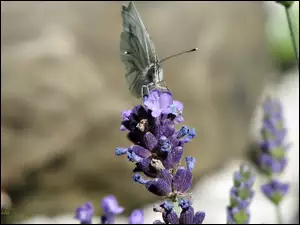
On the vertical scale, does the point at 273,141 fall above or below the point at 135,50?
above

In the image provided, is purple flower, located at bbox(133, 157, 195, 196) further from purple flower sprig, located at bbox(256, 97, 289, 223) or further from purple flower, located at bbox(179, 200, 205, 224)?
purple flower sprig, located at bbox(256, 97, 289, 223)

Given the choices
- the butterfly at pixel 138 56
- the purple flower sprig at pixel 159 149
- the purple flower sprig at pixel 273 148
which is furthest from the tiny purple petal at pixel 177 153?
the purple flower sprig at pixel 273 148

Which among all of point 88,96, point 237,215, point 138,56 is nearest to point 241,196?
point 237,215

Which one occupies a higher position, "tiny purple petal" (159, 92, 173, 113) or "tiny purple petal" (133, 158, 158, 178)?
"tiny purple petal" (159, 92, 173, 113)

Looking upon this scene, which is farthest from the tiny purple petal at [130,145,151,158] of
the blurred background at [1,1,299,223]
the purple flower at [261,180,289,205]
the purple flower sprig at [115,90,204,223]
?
the blurred background at [1,1,299,223]

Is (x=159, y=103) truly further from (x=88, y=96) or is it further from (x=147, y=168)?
(x=88, y=96)

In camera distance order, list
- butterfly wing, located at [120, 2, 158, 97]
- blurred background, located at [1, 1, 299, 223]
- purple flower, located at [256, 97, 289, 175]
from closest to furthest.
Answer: butterfly wing, located at [120, 2, 158, 97] < purple flower, located at [256, 97, 289, 175] < blurred background, located at [1, 1, 299, 223]

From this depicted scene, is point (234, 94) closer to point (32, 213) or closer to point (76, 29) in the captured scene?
point (76, 29)

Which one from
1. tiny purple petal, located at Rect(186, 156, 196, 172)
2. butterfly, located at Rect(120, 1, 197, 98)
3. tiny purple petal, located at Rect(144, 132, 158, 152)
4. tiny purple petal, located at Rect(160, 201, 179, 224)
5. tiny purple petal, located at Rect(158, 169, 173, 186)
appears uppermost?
butterfly, located at Rect(120, 1, 197, 98)
